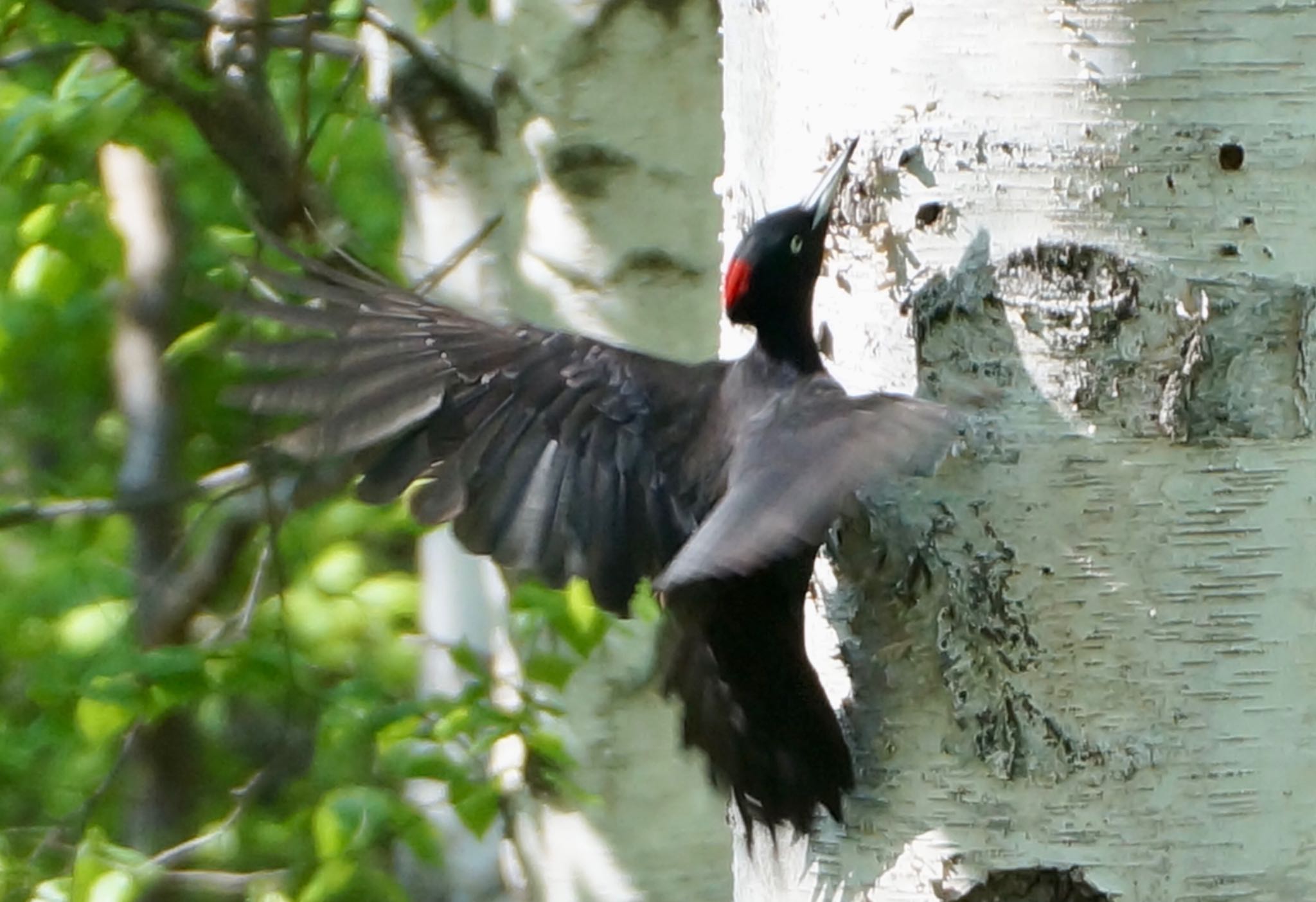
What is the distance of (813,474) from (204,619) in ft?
14.0

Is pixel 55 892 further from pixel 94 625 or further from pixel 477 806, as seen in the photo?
pixel 94 625

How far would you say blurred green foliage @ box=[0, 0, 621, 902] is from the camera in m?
2.45

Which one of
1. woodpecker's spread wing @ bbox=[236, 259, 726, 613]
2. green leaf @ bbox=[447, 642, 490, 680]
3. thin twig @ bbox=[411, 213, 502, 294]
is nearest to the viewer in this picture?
woodpecker's spread wing @ bbox=[236, 259, 726, 613]

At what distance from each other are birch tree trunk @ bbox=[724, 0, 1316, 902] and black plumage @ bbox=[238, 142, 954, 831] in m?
0.17

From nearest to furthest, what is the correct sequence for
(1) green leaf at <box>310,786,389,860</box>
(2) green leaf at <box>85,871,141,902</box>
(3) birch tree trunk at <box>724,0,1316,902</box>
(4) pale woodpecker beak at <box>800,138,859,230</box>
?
(3) birch tree trunk at <box>724,0,1316,902</box> < (4) pale woodpecker beak at <box>800,138,859,230</box> < (2) green leaf at <box>85,871,141,902</box> < (1) green leaf at <box>310,786,389,860</box>

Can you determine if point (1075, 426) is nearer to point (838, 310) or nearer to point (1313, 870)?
point (838, 310)

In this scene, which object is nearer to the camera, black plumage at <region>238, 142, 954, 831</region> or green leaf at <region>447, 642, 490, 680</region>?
black plumage at <region>238, 142, 954, 831</region>

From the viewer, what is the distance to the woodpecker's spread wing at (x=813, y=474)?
4.55 ft

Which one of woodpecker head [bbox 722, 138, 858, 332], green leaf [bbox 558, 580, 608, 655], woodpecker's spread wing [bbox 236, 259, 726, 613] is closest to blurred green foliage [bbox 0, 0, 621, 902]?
green leaf [bbox 558, 580, 608, 655]

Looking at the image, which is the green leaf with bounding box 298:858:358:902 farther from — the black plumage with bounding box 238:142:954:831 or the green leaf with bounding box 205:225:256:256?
the green leaf with bounding box 205:225:256:256

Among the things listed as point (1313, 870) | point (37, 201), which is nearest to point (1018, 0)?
point (1313, 870)

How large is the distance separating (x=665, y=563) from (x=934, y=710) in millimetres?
530

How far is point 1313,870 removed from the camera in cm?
142

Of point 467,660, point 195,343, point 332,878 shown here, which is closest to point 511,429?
point 467,660
